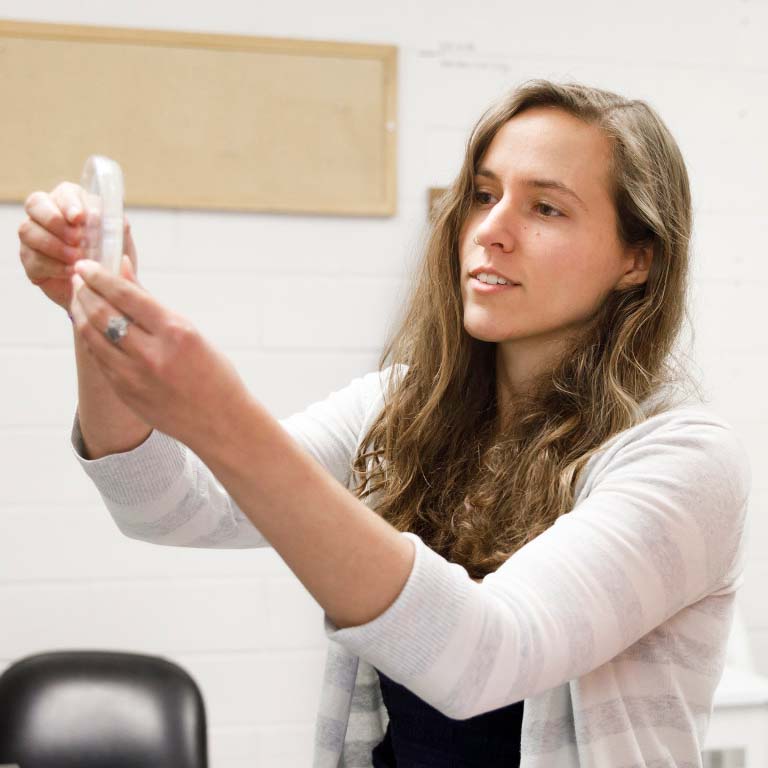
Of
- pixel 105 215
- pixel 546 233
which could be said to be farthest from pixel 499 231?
pixel 105 215

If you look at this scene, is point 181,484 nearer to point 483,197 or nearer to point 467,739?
point 467,739

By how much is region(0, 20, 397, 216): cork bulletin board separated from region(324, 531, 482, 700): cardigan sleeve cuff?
4.93 feet

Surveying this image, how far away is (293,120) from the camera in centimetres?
215

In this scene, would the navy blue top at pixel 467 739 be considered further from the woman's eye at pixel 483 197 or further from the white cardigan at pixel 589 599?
the woman's eye at pixel 483 197

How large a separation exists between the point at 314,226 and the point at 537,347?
1.01m

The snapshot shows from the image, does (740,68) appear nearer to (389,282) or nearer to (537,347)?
(389,282)

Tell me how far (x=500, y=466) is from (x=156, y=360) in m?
0.66

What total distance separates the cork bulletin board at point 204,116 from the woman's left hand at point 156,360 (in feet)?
4.93

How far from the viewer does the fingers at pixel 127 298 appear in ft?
2.04

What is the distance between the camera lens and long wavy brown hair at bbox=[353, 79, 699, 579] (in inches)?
45.2

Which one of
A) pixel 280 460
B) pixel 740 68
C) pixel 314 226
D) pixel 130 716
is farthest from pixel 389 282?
pixel 280 460

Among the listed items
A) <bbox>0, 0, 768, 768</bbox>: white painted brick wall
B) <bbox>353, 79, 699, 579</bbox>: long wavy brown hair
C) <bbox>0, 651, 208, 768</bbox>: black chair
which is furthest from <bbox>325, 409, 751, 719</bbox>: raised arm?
<bbox>0, 0, 768, 768</bbox>: white painted brick wall

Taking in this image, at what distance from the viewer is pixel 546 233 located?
1184mm

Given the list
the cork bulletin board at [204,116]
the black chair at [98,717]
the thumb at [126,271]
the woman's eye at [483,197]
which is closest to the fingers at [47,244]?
the thumb at [126,271]
